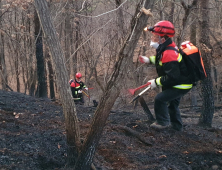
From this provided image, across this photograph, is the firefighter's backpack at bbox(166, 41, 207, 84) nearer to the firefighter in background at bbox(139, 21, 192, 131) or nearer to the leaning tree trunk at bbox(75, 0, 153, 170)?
the firefighter in background at bbox(139, 21, 192, 131)

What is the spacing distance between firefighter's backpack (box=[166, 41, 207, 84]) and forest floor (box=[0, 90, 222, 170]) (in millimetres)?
1459

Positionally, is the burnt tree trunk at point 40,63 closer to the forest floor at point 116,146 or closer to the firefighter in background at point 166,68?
the forest floor at point 116,146

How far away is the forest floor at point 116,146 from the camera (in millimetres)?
4285

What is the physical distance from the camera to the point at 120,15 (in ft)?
44.1

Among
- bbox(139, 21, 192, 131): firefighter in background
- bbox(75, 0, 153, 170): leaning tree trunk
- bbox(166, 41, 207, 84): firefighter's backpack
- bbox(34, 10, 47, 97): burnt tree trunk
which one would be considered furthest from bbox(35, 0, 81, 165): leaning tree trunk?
bbox(34, 10, 47, 97): burnt tree trunk

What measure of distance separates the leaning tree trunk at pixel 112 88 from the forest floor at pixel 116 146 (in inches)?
25.7

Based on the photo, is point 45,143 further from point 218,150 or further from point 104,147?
point 218,150

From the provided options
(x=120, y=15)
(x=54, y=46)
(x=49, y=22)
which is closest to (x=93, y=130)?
(x=54, y=46)

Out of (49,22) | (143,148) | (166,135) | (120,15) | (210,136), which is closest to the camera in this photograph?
(49,22)

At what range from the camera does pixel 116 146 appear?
518 cm

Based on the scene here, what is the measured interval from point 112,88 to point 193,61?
6.58ft

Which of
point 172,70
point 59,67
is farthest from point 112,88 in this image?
point 172,70

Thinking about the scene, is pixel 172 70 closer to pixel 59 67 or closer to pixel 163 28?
pixel 163 28

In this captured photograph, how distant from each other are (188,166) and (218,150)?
1.23 m
